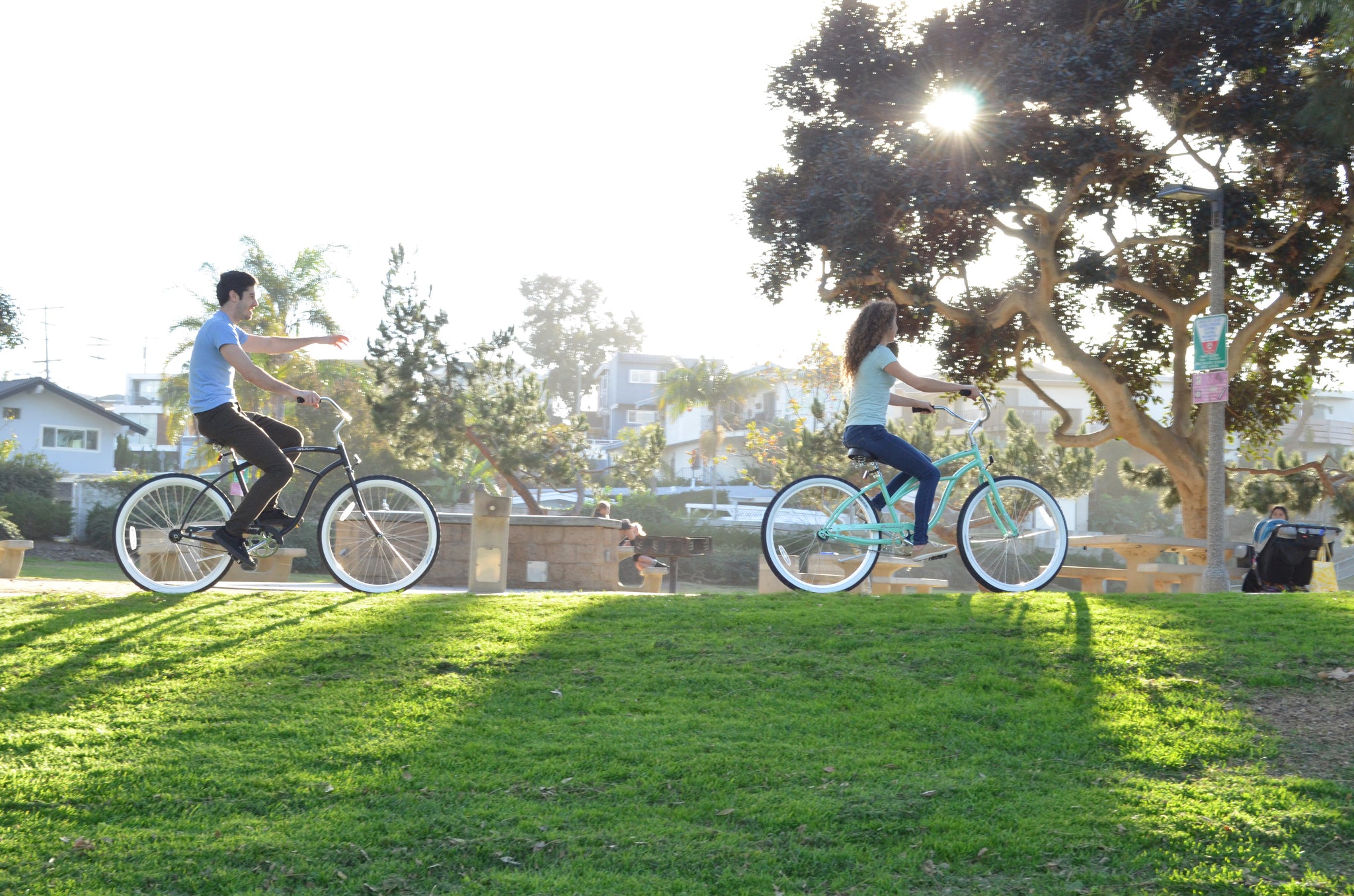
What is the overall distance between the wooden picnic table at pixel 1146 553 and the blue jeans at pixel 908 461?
13.3 feet

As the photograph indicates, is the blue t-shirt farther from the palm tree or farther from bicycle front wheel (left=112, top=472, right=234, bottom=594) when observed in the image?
the palm tree

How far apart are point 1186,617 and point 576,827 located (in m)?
4.43

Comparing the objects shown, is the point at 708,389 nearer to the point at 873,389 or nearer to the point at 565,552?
the point at 565,552

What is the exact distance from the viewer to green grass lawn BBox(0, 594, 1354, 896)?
4.05 meters

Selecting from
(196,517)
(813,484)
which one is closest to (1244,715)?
(813,484)

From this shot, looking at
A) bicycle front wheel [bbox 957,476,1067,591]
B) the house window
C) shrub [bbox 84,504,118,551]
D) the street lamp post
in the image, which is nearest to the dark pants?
bicycle front wheel [bbox 957,476,1067,591]

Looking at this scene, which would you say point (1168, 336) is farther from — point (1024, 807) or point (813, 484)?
point (1024, 807)

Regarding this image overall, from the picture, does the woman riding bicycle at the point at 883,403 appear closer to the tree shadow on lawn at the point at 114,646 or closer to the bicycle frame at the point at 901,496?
the bicycle frame at the point at 901,496

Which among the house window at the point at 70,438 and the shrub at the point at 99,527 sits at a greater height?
the house window at the point at 70,438

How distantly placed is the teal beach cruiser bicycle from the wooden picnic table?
126 inches

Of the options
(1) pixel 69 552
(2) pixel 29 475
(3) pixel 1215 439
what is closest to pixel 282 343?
(3) pixel 1215 439

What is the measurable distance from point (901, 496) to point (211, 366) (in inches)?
178

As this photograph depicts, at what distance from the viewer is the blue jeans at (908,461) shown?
7.19 metres

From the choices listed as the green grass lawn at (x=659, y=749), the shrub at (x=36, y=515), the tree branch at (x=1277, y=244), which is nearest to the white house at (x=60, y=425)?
the shrub at (x=36, y=515)
